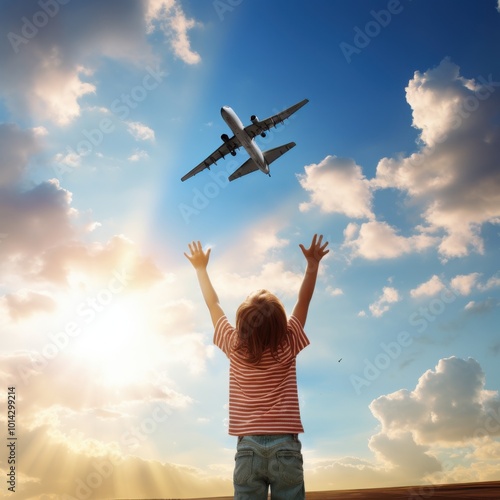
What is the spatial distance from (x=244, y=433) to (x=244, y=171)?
42.9 m

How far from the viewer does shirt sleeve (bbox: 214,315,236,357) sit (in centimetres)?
379

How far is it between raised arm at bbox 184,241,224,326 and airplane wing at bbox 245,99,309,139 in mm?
32976

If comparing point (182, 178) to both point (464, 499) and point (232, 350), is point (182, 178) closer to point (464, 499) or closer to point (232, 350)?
point (464, 499)

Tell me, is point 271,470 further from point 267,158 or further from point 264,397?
point 267,158

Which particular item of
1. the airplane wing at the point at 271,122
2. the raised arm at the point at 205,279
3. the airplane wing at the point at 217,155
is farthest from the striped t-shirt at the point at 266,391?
the airplane wing at the point at 217,155

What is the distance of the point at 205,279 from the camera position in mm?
4500

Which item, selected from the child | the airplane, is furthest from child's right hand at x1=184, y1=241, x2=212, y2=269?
the airplane

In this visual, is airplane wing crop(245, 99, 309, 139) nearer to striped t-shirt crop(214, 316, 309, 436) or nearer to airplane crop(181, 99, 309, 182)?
airplane crop(181, 99, 309, 182)

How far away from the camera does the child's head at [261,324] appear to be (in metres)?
3.45

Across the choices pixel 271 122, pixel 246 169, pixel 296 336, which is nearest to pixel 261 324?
pixel 296 336

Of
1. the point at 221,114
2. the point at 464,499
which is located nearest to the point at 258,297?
the point at 464,499

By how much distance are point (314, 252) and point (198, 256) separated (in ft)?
4.07

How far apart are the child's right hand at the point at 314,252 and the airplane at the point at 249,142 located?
31.3 m

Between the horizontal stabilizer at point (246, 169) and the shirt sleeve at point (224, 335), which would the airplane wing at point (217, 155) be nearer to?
the horizontal stabilizer at point (246, 169)
